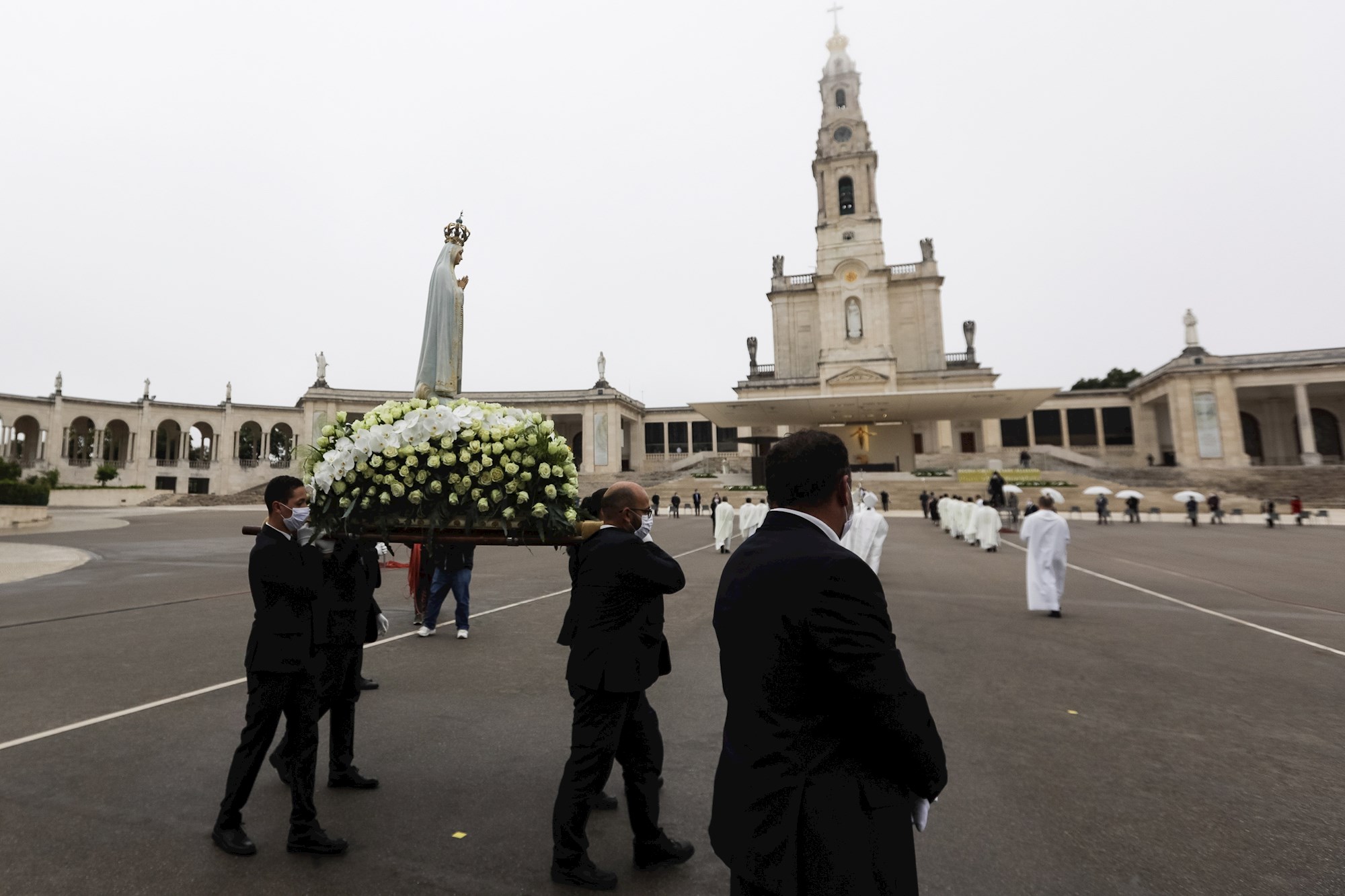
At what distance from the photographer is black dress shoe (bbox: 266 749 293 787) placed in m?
3.51

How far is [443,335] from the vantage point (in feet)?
20.9

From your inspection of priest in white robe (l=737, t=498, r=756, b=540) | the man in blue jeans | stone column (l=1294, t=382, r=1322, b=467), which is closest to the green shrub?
the man in blue jeans

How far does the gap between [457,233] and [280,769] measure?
5309 millimetres

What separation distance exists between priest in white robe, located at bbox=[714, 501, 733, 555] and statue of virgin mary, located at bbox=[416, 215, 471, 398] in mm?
11255

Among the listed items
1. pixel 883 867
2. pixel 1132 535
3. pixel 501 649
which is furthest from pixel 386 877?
pixel 1132 535

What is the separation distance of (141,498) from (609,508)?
195 ft

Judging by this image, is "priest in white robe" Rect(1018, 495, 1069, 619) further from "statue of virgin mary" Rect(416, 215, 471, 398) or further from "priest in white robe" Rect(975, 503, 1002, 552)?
"priest in white robe" Rect(975, 503, 1002, 552)

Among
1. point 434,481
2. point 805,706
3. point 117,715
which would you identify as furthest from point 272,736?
point 805,706

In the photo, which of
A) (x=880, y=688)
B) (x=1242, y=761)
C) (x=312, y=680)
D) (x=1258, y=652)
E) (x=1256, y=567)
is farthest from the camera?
(x=1256, y=567)

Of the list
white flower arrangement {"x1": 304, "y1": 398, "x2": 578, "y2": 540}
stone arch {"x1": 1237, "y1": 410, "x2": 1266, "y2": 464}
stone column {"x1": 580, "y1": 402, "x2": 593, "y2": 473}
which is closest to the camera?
white flower arrangement {"x1": 304, "y1": 398, "x2": 578, "y2": 540}

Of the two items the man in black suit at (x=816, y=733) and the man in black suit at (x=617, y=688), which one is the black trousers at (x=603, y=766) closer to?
the man in black suit at (x=617, y=688)

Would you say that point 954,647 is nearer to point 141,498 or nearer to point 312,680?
point 312,680

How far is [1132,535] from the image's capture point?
20500 millimetres

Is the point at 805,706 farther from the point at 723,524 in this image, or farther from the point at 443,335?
the point at 723,524
